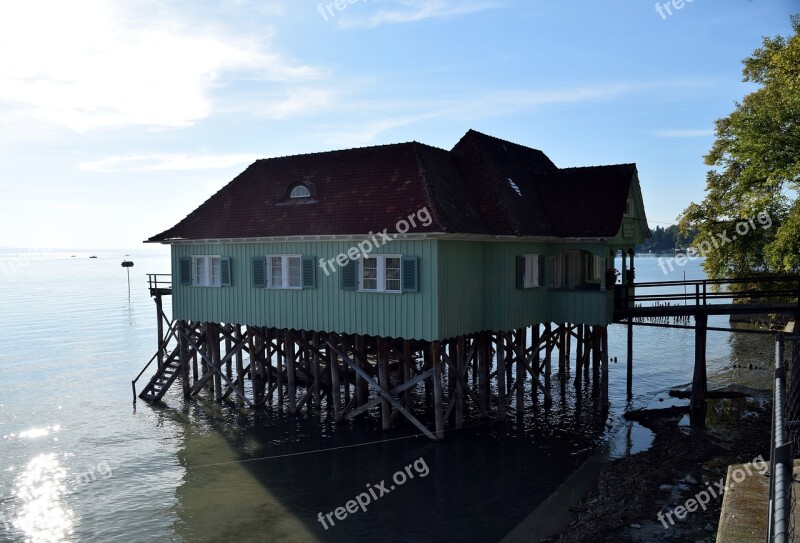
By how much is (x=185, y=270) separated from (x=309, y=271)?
664cm

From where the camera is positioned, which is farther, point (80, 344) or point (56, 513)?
point (80, 344)

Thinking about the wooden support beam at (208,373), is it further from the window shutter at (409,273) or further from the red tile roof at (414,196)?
the window shutter at (409,273)

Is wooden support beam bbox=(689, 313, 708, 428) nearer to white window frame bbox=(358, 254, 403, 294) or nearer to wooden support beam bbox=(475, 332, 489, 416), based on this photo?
wooden support beam bbox=(475, 332, 489, 416)

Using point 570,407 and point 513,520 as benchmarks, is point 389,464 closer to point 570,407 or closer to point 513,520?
point 513,520

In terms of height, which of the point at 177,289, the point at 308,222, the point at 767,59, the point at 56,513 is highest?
A: the point at 767,59

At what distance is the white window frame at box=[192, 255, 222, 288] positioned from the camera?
24.8m

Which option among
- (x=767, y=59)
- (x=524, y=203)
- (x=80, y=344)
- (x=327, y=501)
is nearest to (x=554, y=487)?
(x=327, y=501)

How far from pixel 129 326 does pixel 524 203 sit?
48.2 m

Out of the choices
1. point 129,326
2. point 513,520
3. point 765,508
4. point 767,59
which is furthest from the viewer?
point 129,326

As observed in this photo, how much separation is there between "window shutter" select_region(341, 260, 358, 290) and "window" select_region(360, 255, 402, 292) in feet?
0.78

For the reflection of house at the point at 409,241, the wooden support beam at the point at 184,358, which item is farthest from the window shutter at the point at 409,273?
the wooden support beam at the point at 184,358

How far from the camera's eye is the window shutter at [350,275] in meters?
20.9

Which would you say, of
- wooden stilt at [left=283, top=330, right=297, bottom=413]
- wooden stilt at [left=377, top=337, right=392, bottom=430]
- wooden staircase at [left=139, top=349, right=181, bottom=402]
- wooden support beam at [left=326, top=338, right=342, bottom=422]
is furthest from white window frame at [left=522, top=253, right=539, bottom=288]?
wooden staircase at [left=139, top=349, right=181, bottom=402]

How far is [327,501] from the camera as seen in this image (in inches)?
650
